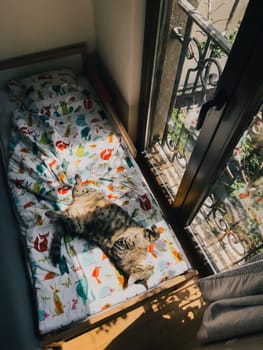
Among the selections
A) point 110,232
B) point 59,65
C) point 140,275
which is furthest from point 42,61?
point 140,275

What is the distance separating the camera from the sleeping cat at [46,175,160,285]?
1.50 meters

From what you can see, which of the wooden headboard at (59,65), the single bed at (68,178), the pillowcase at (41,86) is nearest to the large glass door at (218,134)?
the single bed at (68,178)

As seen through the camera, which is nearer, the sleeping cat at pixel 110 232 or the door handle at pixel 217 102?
the door handle at pixel 217 102

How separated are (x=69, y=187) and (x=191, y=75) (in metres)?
0.96

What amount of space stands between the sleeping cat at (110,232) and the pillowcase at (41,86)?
31.6 inches

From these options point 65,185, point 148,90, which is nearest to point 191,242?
point 65,185

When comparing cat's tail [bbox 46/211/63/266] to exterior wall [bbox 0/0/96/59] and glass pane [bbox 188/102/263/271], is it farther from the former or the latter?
exterior wall [bbox 0/0/96/59]

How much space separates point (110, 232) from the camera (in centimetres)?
157

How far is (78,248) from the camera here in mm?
1543

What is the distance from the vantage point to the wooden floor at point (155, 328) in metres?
1.53

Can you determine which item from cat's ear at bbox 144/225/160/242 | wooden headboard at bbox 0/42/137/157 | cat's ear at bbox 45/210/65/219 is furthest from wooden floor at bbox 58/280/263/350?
wooden headboard at bbox 0/42/137/157

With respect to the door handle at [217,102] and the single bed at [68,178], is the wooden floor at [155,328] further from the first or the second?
the door handle at [217,102]

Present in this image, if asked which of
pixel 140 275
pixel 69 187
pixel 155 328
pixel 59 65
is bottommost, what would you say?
pixel 155 328

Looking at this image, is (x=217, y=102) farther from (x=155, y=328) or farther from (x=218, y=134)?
(x=155, y=328)
